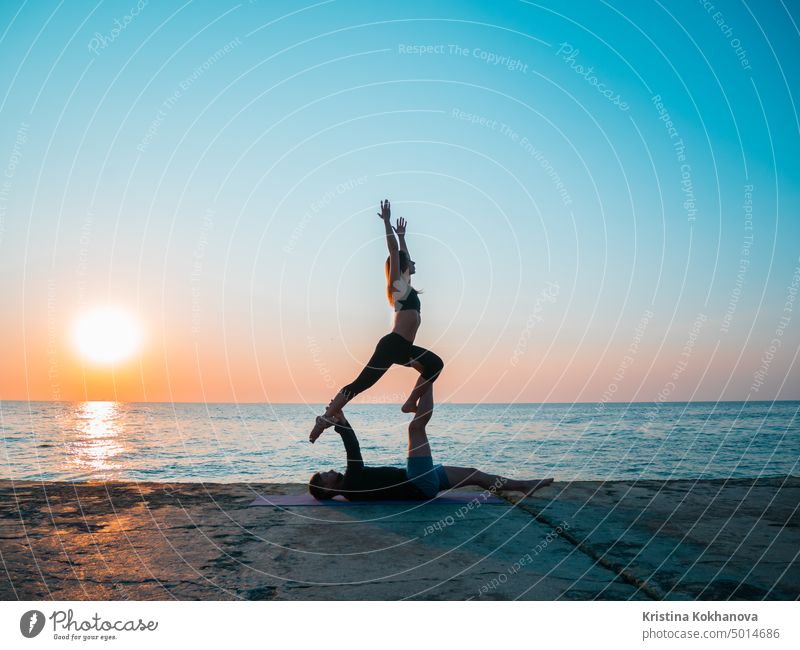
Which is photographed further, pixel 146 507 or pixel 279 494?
pixel 279 494

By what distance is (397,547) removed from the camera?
18.3 ft

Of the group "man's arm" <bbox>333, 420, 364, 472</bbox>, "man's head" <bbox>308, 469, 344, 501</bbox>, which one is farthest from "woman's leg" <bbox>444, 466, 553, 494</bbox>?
"man's head" <bbox>308, 469, 344, 501</bbox>

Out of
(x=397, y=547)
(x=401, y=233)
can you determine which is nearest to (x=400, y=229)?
(x=401, y=233)

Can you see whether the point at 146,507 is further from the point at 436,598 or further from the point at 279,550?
the point at 436,598

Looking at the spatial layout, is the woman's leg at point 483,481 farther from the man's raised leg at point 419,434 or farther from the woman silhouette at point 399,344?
the woman silhouette at point 399,344

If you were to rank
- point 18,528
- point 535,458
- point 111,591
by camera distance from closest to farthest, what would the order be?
point 111,591
point 18,528
point 535,458

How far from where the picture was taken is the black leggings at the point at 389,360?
780 cm

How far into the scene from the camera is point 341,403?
7684 millimetres

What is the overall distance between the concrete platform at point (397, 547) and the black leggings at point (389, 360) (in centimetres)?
156

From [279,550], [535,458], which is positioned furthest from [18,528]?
[535,458]

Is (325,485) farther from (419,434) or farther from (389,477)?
(419,434)
